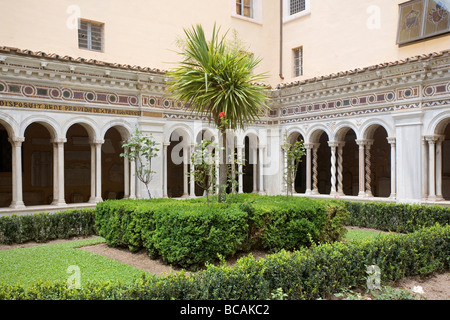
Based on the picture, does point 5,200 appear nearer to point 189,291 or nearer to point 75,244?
point 75,244

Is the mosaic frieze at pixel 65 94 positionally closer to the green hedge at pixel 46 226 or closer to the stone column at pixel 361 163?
the green hedge at pixel 46 226

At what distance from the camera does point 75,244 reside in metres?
9.92

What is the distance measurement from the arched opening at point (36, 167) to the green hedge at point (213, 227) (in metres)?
7.71

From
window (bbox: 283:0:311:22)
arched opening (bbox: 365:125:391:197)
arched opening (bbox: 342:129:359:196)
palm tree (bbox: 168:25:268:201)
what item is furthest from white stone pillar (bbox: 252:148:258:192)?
palm tree (bbox: 168:25:268:201)

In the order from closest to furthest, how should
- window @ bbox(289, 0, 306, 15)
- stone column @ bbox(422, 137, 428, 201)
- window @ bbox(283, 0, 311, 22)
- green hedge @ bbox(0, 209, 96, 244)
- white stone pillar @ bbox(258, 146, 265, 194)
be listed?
1. green hedge @ bbox(0, 209, 96, 244)
2. stone column @ bbox(422, 137, 428, 201)
3. white stone pillar @ bbox(258, 146, 265, 194)
4. window @ bbox(283, 0, 311, 22)
5. window @ bbox(289, 0, 306, 15)

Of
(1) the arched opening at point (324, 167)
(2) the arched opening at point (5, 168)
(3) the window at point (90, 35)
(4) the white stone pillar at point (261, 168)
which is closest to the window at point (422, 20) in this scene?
(4) the white stone pillar at point (261, 168)

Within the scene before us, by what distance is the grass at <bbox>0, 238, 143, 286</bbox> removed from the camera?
6.94 metres

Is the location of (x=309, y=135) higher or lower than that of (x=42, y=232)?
higher

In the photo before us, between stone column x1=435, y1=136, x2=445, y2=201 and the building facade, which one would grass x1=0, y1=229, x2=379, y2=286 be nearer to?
the building facade

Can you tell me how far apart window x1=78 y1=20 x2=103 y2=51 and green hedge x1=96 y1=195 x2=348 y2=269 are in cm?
755

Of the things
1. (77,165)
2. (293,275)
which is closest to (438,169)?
(293,275)

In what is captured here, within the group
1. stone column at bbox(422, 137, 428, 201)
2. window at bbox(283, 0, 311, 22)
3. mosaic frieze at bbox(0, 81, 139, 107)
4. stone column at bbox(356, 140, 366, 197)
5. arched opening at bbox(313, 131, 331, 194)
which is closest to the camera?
mosaic frieze at bbox(0, 81, 139, 107)
